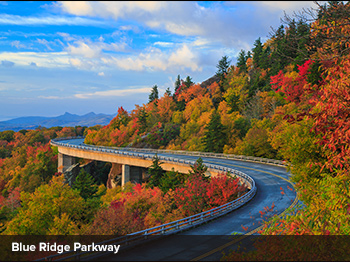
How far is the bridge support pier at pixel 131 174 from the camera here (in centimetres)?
6338

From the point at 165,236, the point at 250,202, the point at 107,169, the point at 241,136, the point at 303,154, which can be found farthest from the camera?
the point at 107,169

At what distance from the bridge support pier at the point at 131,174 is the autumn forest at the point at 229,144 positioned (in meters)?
3.35

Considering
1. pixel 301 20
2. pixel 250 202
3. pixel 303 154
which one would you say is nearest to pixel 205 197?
pixel 250 202

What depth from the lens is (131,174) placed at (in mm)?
64312

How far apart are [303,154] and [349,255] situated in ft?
44.9

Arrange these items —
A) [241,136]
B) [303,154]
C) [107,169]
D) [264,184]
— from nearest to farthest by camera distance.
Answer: [303,154], [264,184], [241,136], [107,169]

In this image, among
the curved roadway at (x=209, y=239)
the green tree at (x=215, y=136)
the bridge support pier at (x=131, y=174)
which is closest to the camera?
the curved roadway at (x=209, y=239)

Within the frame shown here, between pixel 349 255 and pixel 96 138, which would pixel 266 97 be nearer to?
pixel 96 138

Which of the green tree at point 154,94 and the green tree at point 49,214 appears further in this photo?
the green tree at point 154,94

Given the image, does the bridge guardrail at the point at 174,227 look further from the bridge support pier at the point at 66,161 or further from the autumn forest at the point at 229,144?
the bridge support pier at the point at 66,161

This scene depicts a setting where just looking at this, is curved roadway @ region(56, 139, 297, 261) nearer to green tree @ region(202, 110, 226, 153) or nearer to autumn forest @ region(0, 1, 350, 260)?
autumn forest @ region(0, 1, 350, 260)

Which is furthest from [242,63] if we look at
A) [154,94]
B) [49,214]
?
[49,214]

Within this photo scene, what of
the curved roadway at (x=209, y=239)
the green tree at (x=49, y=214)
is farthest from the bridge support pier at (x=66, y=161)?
the curved roadway at (x=209, y=239)

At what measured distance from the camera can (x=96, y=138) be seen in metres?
97.0
